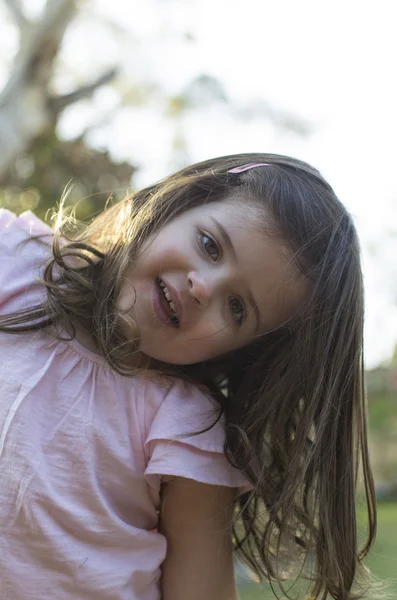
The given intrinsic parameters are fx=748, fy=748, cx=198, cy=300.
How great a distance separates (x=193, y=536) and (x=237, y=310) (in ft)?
1.28

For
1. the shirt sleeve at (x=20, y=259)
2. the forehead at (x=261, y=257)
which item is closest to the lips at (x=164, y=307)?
the forehead at (x=261, y=257)

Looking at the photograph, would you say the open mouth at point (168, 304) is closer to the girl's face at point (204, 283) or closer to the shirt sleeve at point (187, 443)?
the girl's face at point (204, 283)

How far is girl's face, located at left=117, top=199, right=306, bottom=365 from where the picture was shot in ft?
3.84

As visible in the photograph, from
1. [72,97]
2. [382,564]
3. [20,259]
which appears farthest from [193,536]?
[72,97]

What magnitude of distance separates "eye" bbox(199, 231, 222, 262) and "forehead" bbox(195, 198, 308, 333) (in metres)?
0.03

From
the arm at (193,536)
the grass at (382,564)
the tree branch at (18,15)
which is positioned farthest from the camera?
the tree branch at (18,15)

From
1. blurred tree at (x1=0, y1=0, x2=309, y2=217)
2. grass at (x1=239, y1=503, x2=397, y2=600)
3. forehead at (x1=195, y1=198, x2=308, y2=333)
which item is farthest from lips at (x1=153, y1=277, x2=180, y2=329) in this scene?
blurred tree at (x1=0, y1=0, x2=309, y2=217)

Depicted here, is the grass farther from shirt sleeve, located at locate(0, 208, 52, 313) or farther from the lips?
shirt sleeve, located at locate(0, 208, 52, 313)

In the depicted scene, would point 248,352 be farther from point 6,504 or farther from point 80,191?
point 80,191

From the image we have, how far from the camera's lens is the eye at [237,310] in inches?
47.3

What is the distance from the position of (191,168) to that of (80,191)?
5000 millimetres

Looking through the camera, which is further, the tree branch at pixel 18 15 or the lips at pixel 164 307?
the tree branch at pixel 18 15

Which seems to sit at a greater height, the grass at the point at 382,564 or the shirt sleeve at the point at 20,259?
the shirt sleeve at the point at 20,259

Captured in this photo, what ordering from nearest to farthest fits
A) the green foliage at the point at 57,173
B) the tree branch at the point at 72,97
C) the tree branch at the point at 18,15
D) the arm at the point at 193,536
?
1. the arm at the point at 193,536
2. the tree branch at the point at 18,15
3. the tree branch at the point at 72,97
4. the green foliage at the point at 57,173
